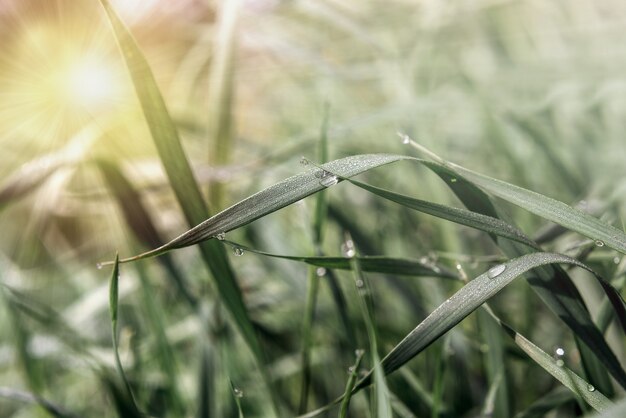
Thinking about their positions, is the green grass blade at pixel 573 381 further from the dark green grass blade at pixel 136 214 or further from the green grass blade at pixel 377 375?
the dark green grass blade at pixel 136 214

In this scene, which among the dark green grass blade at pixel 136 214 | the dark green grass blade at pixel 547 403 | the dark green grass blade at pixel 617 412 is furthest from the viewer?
the dark green grass blade at pixel 136 214

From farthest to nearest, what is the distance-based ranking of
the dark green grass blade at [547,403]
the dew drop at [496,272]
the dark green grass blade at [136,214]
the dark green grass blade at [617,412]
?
the dark green grass blade at [136,214] → the dark green grass blade at [547,403] → the dew drop at [496,272] → the dark green grass blade at [617,412]

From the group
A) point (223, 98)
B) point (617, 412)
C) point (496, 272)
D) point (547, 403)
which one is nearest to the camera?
point (617, 412)

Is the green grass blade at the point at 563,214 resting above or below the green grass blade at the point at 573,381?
above

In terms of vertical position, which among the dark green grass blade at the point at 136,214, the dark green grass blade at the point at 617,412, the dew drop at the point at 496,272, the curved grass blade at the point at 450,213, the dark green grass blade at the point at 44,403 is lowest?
the dark green grass blade at the point at 617,412

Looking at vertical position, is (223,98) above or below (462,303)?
above

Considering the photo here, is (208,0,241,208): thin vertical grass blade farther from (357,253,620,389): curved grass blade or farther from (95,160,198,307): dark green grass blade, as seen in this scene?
(357,253,620,389): curved grass blade

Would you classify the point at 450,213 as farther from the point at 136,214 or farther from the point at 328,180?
the point at 136,214

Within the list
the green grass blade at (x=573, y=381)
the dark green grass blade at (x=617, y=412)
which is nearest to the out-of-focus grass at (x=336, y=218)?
the green grass blade at (x=573, y=381)

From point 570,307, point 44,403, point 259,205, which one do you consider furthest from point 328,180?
point 44,403

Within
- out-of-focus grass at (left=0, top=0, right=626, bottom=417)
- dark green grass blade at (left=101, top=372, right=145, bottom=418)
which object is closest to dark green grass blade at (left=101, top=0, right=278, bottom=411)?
out-of-focus grass at (left=0, top=0, right=626, bottom=417)
